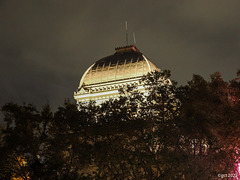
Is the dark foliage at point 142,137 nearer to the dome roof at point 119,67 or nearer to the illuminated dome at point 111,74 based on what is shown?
the illuminated dome at point 111,74

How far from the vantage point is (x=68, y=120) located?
25.5 meters

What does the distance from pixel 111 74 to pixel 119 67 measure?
5.56ft

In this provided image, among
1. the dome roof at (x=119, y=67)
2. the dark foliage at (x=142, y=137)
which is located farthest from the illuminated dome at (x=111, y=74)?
the dark foliage at (x=142, y=137)

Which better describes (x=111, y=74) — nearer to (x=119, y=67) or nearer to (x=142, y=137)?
(x=119, y=67)

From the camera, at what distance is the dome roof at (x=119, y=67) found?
2243 inches

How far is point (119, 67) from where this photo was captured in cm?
5875

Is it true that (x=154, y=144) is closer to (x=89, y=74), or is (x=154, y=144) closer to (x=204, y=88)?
(x=204, y=88)

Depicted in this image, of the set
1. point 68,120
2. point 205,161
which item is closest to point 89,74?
point 68,120

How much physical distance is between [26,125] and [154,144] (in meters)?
8.37

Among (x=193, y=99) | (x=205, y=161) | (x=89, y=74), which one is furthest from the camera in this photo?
(x=89, y=74)

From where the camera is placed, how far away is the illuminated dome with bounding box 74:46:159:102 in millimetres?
56219

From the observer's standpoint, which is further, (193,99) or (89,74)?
(89,74)

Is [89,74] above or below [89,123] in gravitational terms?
above

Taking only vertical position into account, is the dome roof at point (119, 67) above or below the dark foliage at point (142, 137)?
above
